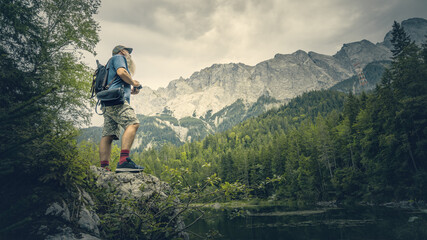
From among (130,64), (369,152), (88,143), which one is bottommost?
(369,152)

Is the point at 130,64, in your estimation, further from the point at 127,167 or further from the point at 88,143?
the point at 88,143

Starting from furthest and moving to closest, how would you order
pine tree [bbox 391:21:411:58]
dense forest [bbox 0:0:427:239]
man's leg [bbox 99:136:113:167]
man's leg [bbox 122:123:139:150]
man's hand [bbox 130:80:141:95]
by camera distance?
pine tree [bbox 391:21:411:58] → man's leg [bbox 99:136:113:167] → man's hand [bbox 130:80:141:95] → man's leg [bbox 122:123:139:150] → dense forest [bbox 0:0:427:239]

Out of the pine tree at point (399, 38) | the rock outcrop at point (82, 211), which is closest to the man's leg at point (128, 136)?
the rock outcrop at point (82, 211)

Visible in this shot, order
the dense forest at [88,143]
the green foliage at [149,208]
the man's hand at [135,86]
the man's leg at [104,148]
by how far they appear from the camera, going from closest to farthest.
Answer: the dense forest at [88,143]
the green foliage at [149,208]
the man's hand at [135,86]
the man's leg at [104,148]

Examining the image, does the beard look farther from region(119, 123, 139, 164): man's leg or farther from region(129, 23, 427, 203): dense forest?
region(129, 23, 427, 203): dense forest

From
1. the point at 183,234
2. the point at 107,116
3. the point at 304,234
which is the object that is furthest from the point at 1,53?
the point at 304,234

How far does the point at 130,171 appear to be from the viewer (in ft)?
17.2

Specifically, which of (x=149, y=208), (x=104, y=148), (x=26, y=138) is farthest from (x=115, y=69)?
(x=149, y=208)

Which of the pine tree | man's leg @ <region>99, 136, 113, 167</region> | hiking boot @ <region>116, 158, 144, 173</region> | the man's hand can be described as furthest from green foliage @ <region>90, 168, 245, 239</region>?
the pine tree

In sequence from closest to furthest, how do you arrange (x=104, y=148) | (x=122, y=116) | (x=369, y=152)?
(x=122, y=116) < (x=104, y=148) < (x=369, y=152)

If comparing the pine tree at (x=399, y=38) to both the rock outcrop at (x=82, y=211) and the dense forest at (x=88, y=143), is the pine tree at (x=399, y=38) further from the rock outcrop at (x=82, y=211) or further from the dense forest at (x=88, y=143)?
the rock outcrop at (x=82, y=211)

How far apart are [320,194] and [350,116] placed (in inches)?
684

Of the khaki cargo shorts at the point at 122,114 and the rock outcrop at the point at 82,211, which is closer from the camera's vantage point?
the rock outcrop at the point at 82,211

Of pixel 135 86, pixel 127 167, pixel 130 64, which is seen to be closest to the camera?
pixel 127 167
